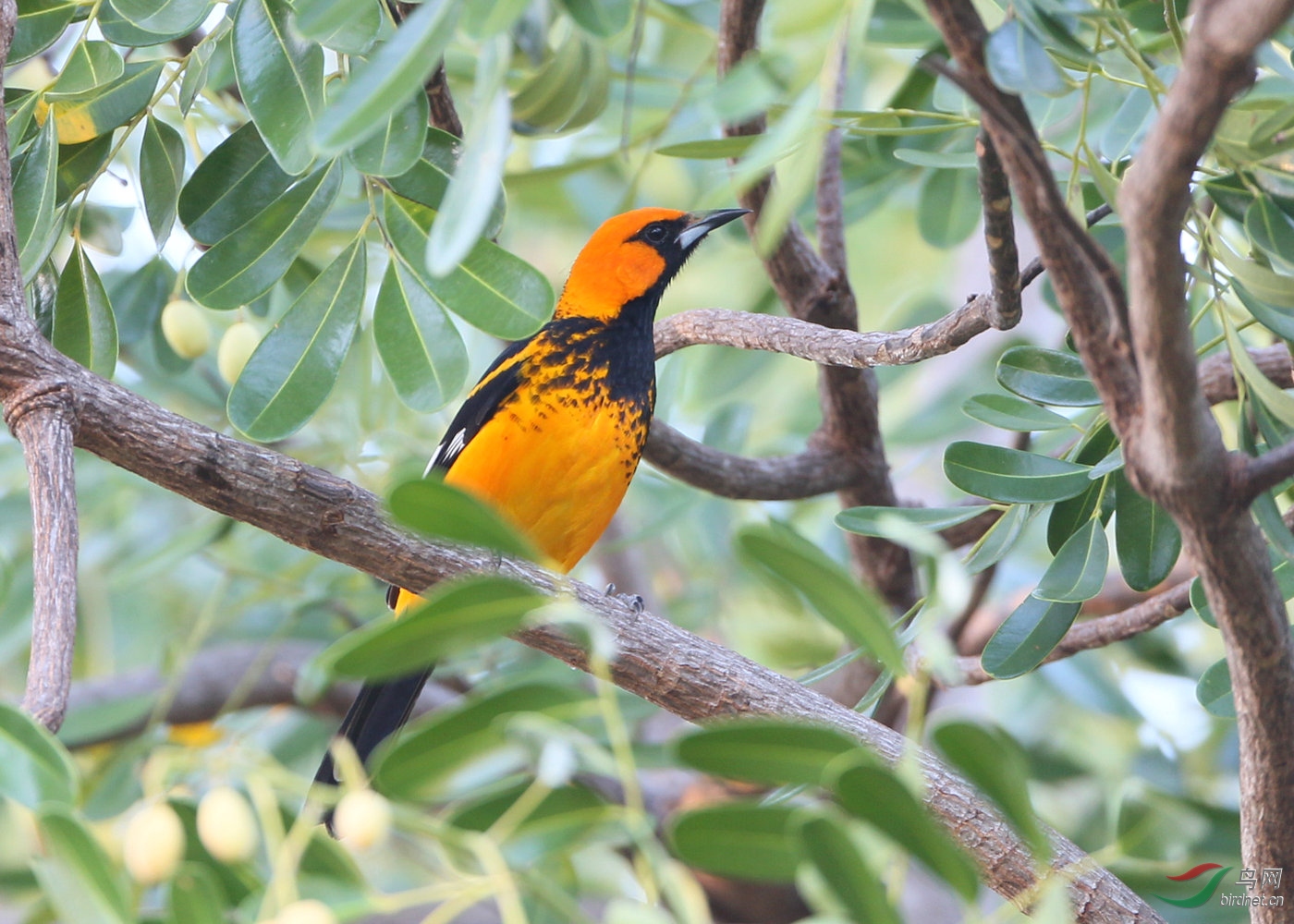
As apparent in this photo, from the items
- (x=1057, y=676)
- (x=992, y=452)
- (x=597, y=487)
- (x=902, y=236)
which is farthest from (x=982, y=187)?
(x=902, y=236)

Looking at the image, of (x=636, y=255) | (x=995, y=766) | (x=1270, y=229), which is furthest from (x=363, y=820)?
(x=636, y=255)

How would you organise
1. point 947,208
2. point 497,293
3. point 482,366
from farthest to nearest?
1. point 482,366
2. point 947,208
3. point 497,293

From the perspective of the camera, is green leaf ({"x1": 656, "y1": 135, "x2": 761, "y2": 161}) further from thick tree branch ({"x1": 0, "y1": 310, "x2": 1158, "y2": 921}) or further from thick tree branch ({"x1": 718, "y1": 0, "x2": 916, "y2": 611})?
thick tree branch ({"x1": 718, "y1": 0, "x2": 916, "y2": 611})

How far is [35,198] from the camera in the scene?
190cm

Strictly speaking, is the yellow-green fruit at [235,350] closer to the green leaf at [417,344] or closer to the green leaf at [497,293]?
the green leaf at [417,344]

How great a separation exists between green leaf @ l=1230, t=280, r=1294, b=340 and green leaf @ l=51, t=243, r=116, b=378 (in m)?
1.81

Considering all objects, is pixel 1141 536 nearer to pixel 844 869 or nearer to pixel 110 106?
pixel 844 869

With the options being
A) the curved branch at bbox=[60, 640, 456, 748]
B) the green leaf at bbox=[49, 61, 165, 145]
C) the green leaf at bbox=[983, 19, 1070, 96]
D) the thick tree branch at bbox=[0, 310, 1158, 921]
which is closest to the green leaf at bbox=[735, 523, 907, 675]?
the green leaf at bbox=[983, 19, 1070, 96]

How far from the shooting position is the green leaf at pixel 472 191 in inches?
38.2

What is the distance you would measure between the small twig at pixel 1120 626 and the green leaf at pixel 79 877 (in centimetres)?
160

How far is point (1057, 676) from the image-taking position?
3791 mm

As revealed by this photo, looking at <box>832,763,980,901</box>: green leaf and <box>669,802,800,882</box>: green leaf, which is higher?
<box>832,763,980,901</box>: green leaf

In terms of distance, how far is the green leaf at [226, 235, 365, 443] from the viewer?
200cm

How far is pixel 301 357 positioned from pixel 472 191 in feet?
3.63
